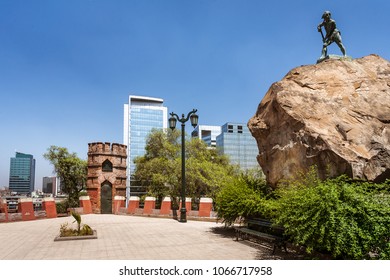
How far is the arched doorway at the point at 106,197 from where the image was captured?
80.6 ft

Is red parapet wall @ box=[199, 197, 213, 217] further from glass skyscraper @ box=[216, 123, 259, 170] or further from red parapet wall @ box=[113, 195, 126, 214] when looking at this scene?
glass skyscraper @ box=[216, 123, 259, 170]

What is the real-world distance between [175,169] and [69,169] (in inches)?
692

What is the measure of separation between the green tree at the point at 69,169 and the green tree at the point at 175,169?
30.5 feet

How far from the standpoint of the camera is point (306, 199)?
6.92 metres

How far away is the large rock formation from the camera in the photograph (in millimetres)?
8180

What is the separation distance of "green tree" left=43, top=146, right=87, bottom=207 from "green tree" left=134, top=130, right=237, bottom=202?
9.30 metres

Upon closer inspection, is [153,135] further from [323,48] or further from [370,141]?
[370,141]

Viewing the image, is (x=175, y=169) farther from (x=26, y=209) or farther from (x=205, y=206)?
(x=26, y=209)

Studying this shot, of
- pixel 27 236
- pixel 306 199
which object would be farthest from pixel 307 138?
pixel 27 236

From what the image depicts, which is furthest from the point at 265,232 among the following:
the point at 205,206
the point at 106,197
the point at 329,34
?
the point at 106,197

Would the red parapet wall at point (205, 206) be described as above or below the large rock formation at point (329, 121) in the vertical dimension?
below

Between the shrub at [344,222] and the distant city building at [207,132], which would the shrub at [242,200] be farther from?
the distant city building at [207,132]

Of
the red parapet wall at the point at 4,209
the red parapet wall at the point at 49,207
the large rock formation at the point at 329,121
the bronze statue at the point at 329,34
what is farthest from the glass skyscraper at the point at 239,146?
the large rock formation at the point at 329,121

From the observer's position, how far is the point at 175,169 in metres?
29.5
